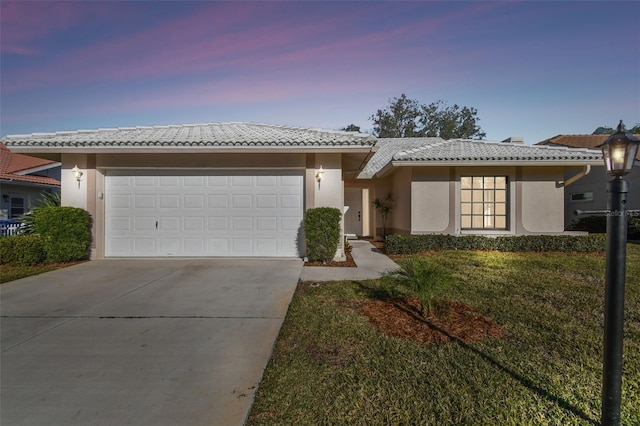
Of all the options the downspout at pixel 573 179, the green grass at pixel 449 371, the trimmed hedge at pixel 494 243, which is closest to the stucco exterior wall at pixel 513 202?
the downspout at pixel 573 179

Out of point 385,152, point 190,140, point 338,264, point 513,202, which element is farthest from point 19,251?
point 513,202

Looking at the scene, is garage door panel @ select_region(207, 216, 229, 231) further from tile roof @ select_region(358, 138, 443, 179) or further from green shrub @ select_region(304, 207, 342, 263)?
tile roof @ select_region(358, 138, 443, 179)

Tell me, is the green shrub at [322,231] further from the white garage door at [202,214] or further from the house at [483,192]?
the house at [483,192]

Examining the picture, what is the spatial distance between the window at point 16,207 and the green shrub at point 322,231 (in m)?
15.1

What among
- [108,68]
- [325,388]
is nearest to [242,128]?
[108,68]

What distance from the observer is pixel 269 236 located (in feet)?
28.7

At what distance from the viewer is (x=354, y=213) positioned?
15289 millimetres

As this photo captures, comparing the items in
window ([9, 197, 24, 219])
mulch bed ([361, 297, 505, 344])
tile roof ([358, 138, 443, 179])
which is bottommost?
mulch bed ([361, 297, 505, 344])

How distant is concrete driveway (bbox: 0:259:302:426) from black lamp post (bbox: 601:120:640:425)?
8.08ft

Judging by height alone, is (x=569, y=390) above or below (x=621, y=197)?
below

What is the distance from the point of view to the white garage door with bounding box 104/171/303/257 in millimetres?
8727

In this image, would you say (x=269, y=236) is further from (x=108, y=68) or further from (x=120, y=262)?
(x=108, y=68)

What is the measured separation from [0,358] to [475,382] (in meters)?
4.56

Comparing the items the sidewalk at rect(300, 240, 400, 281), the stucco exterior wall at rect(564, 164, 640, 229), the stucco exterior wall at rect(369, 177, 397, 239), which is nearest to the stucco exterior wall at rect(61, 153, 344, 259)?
the sidewalk at rect(300, 240, 400, 281)
